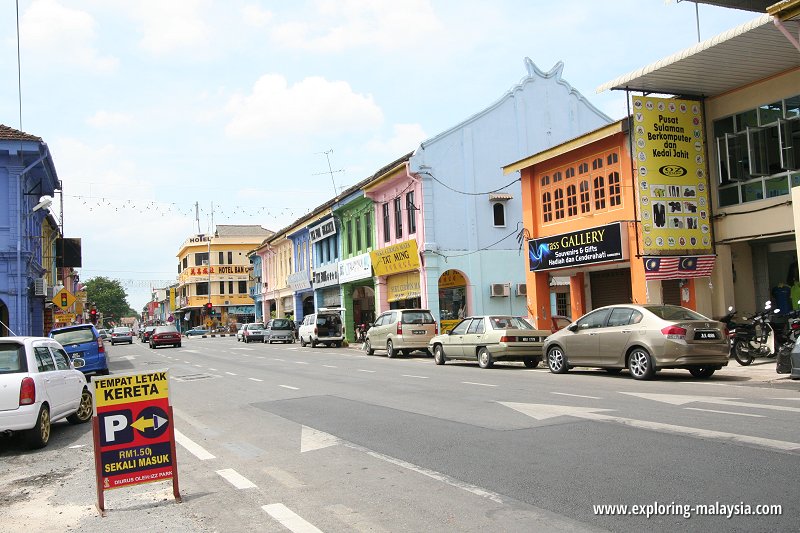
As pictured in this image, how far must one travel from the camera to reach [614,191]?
22.7 m

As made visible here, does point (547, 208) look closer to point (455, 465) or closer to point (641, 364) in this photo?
point (641, 364)

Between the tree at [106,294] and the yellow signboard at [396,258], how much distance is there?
3836 inches

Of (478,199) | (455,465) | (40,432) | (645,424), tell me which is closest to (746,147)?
(645,424)

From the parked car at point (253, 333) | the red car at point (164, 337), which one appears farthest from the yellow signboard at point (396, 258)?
the parked car at point (253, 333)

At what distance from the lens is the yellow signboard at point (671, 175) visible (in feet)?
65.0

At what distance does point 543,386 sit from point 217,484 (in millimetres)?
8520

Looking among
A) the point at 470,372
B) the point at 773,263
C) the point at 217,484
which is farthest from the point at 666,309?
the point at 217,484

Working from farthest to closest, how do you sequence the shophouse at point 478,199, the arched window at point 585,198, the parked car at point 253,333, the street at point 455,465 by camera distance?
the parked car at point 253,333
the shophouse at point 478,199
the arched window at point 585,198
the street at point 455,465

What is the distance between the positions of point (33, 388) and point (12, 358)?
2.45ft

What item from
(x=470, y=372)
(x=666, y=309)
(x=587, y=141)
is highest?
(x=587, y=141)

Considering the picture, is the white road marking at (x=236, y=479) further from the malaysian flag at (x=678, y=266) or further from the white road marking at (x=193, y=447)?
the malaysian flag at (x=678, y=266)

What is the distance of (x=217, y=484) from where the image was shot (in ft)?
23.7

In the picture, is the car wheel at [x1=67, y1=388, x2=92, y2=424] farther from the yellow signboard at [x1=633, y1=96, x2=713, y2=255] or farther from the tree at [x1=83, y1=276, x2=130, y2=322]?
the tree at [x1=83, y1=276, x2=130, y2=322]

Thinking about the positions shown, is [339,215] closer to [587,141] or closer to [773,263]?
[587,141]
